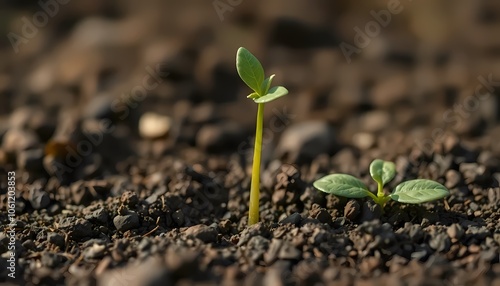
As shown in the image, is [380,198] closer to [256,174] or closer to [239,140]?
[256,174]

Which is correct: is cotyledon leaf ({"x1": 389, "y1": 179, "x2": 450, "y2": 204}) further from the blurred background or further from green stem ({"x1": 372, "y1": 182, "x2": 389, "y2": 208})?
the blurred background

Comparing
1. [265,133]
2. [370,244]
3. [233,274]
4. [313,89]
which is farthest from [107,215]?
[313,89]

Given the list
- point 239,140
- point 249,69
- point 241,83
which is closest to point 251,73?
point 249,69

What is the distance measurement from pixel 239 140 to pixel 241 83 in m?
0.33

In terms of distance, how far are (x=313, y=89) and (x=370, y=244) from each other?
1.30 meters

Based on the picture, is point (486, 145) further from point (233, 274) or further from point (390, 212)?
point (233, 274)

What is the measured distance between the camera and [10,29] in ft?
9.47

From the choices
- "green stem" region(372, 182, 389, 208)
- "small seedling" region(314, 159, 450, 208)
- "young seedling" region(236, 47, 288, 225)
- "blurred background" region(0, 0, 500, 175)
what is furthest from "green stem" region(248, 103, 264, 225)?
"blurred background" region(0, 0, 500, 175)

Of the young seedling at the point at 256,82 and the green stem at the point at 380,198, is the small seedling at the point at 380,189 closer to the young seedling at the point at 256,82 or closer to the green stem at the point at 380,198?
the green stem at the point at 380,198

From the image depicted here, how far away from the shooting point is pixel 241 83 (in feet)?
8.82

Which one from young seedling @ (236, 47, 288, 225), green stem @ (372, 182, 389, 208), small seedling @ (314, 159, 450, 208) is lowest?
green stem @ (372, 182, 389, 208)

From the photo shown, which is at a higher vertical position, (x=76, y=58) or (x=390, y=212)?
(x=76, y=58)

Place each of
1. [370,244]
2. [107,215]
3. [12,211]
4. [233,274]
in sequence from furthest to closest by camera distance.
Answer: [12,211] < [107,215] < [370,244] < [233,274]

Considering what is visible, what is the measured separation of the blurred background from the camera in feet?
7.98
